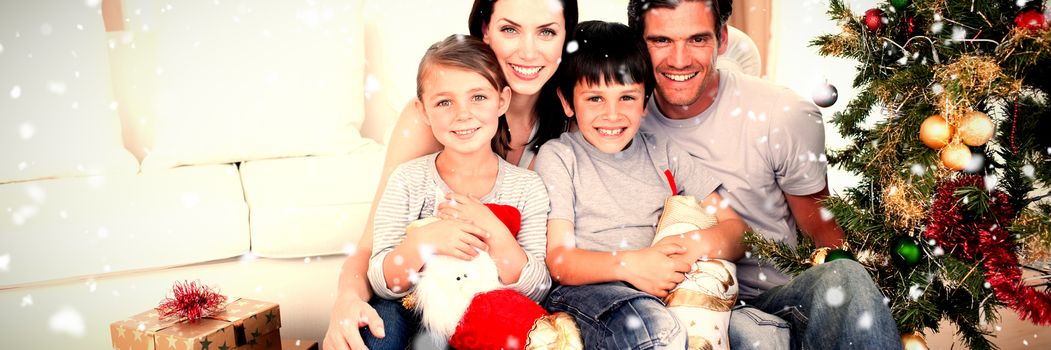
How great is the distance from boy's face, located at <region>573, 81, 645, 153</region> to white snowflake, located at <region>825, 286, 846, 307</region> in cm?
51

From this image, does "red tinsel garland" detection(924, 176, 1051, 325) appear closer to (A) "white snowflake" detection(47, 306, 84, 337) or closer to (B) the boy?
(B) the boy

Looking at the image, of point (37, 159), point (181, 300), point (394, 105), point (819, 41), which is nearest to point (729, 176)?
point (819, 41)

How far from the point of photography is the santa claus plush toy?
1189 millimetres

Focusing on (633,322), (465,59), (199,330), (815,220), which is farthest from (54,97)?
(815,220)

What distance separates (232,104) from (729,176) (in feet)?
→ 5.43

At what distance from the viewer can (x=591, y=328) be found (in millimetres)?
1219

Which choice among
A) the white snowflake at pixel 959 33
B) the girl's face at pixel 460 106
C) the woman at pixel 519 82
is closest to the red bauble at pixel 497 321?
the woman at pixel 519 82

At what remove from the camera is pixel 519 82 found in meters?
1.59

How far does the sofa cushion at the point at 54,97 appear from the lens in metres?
2.13

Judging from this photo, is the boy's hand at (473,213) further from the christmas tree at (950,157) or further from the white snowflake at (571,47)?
the christmas tree at (950,157)

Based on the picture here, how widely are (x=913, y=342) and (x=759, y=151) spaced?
53cm

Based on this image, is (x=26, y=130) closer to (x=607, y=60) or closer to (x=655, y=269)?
(x=607, y=60)

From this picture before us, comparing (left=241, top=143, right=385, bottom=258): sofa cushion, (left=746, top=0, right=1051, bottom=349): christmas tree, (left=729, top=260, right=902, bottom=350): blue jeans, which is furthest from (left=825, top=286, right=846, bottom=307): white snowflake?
(left=241, top=143, right=385, bottom=258): sofa cushion

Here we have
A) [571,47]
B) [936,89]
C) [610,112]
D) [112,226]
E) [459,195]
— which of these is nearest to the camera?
[936,89]
